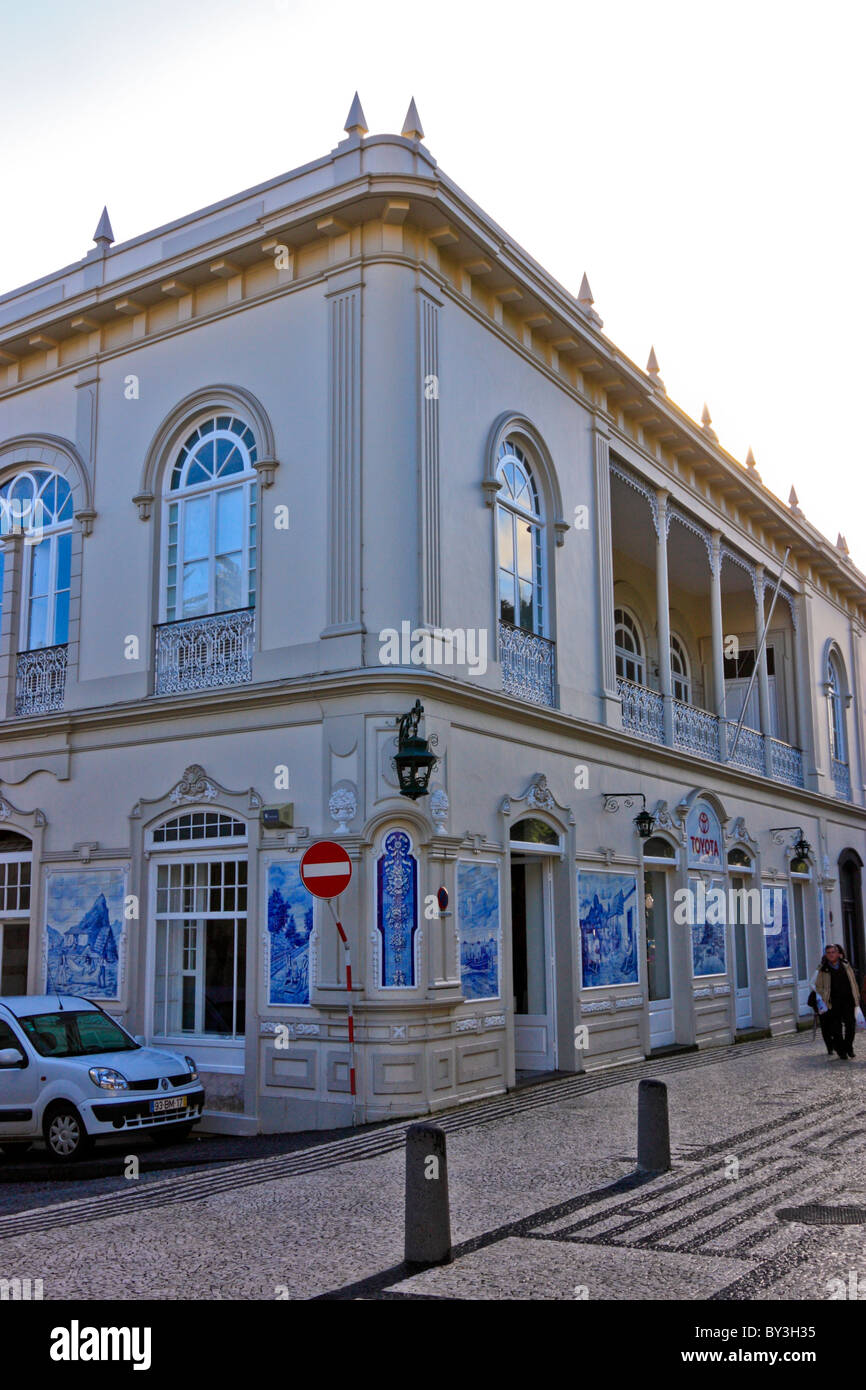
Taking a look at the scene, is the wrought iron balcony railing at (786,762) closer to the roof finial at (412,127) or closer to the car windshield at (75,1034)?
the roof finial at (412,127)

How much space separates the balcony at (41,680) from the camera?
16.3 m

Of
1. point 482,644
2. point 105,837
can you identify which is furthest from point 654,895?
point 105,837

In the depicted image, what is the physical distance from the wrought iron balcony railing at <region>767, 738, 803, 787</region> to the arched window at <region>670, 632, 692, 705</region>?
1.99m

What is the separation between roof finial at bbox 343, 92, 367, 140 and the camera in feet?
46.9

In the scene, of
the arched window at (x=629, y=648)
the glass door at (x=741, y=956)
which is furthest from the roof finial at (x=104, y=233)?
the glass door at (x=741, y=956)

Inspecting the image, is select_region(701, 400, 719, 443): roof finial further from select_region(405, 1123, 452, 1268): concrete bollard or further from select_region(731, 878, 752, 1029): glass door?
select_region(405, 1123, 452, 1268): concrete bollard

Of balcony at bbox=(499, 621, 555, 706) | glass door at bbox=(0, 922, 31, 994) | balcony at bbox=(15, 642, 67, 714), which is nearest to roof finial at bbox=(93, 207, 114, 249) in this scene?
balcony at bbox=(15, 642, 67, 714)

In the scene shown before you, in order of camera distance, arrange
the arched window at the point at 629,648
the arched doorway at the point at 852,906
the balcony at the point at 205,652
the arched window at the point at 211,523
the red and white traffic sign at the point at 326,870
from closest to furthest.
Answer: the red and white traffic sign at the point at 326,870
the balcony at the point at 205,652
the arched window at the point at 211,523
the arched window at the point at 629,648
the arched doorway at the point at 852,906

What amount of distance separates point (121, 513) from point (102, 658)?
1926 mm

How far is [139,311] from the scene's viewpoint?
1614 centimetres

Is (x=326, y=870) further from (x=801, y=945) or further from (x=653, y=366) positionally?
(x=801, y=945)

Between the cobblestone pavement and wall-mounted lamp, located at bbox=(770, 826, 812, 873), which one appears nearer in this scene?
the cobblestone pavement

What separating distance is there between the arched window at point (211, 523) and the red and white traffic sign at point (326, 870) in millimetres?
3862

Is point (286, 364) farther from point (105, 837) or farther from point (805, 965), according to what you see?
point (805, 965)
